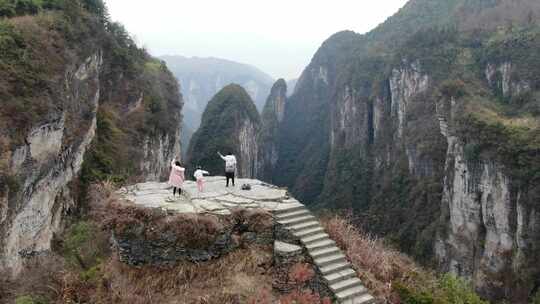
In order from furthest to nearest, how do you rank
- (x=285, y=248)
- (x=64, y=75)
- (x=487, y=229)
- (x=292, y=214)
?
(x=487, y=229), (x=64, y=75), (x=292, y=214), (x=285, y=248)

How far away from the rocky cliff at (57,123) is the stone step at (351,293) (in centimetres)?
1149

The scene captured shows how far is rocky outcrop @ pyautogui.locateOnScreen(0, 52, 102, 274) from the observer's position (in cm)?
1636

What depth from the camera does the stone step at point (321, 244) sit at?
9.75 metres

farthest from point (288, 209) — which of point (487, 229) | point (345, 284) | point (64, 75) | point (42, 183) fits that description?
point (487, 229)

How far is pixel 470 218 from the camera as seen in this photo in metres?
41.4

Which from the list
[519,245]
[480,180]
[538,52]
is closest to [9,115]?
[519,245]

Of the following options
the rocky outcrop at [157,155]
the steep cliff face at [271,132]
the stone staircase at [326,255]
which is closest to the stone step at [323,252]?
the stone staircase at [326,255]

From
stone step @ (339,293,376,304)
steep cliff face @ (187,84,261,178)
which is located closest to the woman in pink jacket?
stone step @ (339,293,376,304)

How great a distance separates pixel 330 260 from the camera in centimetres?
975

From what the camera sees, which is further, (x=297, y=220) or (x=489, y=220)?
(x=489, y=220)

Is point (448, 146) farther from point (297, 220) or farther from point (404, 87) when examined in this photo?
point (297, 220)

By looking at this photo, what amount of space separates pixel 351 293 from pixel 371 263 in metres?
1.57

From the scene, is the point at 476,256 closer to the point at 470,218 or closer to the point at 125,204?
the point at 470,218

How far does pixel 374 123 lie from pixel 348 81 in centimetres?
1760
